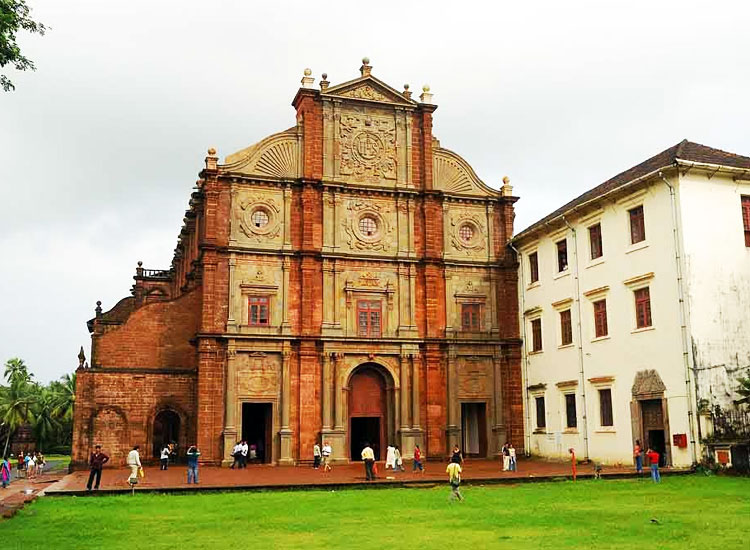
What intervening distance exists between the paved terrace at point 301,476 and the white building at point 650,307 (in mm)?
1805

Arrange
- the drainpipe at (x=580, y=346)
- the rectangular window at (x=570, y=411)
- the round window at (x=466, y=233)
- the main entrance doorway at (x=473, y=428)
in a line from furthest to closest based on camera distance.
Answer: the round window at (x=466, y=233) < the main entrance doorway at (x=473, y=428) < the rectangular window at (x=570, y=411) < the drainpipe at (x=580, y=346)

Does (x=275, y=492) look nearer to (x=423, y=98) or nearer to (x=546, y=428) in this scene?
(x=546, y=428)

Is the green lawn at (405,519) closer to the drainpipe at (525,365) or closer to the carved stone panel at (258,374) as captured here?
the carved stone panel at (258,374)

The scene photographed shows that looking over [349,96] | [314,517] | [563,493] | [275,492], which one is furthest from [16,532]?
[349,96]

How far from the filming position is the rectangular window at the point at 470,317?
39562 millimetres

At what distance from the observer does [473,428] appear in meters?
→ 41.0

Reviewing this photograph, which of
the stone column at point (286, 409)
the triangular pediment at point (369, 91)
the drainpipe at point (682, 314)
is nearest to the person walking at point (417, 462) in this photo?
the stone column at point (286, 409)

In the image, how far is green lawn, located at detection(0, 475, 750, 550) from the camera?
13781 millimetres

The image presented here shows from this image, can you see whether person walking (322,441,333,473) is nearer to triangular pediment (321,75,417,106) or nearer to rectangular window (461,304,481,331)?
rectangular window (461,304,481,331)

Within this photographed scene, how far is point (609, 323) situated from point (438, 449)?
10.1 metres

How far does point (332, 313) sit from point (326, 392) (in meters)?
3.62

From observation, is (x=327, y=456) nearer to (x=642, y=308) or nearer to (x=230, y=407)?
(x=230, y=407)

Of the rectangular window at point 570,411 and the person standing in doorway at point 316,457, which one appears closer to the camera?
the person standing in doorway at point 316,457

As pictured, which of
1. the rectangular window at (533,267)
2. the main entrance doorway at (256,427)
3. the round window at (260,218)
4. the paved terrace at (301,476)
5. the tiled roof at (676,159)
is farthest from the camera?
the rectangular window at (533,267)
